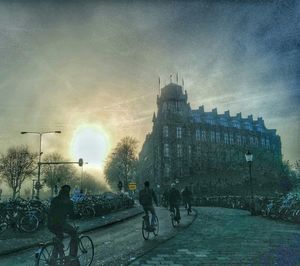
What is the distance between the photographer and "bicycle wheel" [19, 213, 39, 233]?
45.8 feet

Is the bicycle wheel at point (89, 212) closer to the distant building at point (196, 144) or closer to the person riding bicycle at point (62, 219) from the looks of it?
the person riding bicycle at point (62, 219)

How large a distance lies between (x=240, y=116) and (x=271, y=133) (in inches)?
440

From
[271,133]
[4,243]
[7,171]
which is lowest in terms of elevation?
[4,243]

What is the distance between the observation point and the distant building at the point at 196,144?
7119 cm

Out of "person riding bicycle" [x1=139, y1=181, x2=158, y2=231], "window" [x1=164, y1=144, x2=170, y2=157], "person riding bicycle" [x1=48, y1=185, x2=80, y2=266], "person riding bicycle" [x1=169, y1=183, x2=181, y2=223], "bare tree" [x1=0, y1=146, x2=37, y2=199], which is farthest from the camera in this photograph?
"window" [x1=164, y1=144, x2=170, y2=157]

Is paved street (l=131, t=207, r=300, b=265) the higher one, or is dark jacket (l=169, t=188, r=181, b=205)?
dark jacket (l=169, t=188, r=181, b=205)

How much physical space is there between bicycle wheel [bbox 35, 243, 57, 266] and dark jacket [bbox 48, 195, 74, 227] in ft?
1.59

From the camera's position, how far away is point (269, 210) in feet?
61.0

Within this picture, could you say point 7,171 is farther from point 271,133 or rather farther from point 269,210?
point 271,133

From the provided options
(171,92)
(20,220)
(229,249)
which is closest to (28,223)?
(20,220)

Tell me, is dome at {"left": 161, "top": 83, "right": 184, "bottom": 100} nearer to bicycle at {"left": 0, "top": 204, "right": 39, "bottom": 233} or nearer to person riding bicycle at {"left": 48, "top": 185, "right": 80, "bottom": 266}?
bicycle at {"left": 0, "top": 204, "right": 39, "bottom": 233}

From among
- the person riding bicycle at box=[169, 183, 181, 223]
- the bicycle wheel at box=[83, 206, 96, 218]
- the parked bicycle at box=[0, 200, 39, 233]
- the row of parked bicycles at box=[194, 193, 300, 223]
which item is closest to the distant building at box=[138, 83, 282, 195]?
the row of parked bicycles at box=[194, 193, 300, 223]

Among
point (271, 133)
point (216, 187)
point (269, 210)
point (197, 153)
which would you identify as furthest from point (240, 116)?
point (269, 210)

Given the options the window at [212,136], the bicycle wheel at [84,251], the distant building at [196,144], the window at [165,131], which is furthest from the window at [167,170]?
the bicycle wheel at [84,251]
